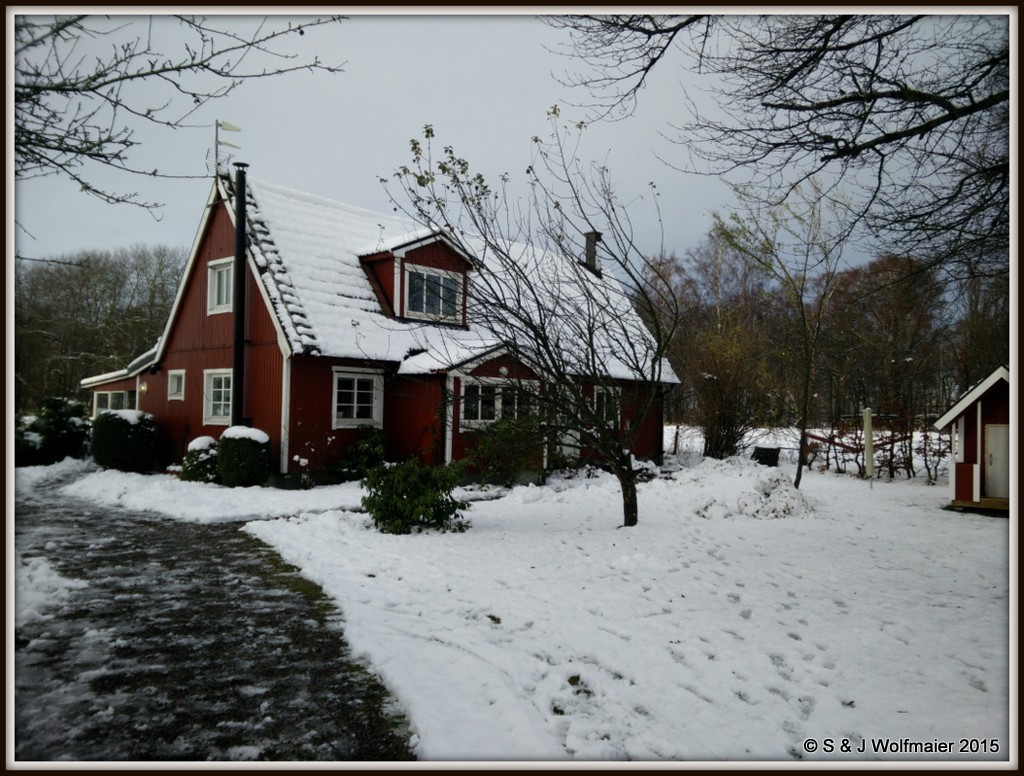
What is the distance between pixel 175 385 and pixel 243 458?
18.5 ft

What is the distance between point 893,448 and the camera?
1658 centimetres

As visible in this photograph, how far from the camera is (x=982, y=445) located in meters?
11.8

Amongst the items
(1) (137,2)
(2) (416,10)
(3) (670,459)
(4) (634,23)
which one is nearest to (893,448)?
(3) (670,459)

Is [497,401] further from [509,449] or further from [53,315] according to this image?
[53,315]

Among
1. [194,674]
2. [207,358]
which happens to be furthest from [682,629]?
[207,358]

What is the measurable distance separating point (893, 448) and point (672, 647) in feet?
47.4

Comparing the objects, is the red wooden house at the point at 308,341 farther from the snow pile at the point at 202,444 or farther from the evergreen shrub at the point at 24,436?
the evergreen shrub at the point at 24,436

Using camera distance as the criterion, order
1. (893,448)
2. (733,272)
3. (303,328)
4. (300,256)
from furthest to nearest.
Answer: (733,272) < (893,448) < (300,256) < (303,328)

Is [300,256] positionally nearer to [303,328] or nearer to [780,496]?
[303,328]

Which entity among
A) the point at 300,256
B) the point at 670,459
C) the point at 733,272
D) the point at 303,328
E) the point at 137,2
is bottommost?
the point at 670,459

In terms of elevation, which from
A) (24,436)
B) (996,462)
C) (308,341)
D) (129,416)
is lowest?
(996,462)

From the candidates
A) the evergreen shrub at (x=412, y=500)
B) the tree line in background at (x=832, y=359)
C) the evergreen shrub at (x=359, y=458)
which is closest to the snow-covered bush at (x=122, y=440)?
the evergreen shrub at (x=359, y=458)

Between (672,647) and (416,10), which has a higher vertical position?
(416,10)

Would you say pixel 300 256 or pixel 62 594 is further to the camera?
pixel 300 256
